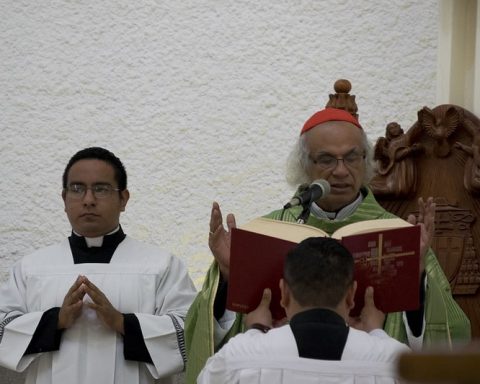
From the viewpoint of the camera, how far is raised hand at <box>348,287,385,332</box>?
112 inches

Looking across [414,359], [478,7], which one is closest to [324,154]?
[478,7]

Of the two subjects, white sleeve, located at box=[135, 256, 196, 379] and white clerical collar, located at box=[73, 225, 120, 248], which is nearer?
white sleeve, located at box=[135, 256, 196, 379]

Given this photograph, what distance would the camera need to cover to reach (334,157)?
12.0ft

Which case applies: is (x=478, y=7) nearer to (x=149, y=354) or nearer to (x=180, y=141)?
(x=180, y=141)

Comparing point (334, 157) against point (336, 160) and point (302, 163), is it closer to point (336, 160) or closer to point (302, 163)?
point (336, 160)

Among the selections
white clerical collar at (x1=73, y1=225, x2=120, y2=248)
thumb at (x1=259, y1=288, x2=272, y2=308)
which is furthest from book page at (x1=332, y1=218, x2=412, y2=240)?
white clerical collar at (x1=73, y1=225, x2=120, y2=248)

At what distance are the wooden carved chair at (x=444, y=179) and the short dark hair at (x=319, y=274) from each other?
1.83 m

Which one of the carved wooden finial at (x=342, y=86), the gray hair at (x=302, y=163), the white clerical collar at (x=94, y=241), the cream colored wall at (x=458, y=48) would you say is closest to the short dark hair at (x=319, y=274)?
the gray hair at (x=302, y=163)

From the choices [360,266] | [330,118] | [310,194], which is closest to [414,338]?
[360,266]

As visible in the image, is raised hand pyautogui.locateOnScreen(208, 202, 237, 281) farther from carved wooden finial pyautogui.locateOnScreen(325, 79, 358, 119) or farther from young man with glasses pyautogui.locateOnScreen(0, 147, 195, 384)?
carved wooden finial pyautogui.locateOnScreen(325, 79, 358, 119)

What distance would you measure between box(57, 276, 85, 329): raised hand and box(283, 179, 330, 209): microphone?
1020 millimetres

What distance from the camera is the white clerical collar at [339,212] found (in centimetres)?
365

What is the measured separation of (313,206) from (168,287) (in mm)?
739

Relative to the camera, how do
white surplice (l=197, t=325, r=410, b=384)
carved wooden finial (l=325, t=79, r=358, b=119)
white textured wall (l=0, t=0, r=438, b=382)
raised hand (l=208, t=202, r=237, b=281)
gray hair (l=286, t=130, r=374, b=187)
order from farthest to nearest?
white textured wall (l=0, t=0, r=438, b=382) < carved wooden finial (l=325, t=79, r=358, b=119) < gray hair (l=286, t=130, r=374, b=187) < raised hand (l=208, t=202, r=237, b=281) < white surplice (l=197, t=325, r=410, b=384)
